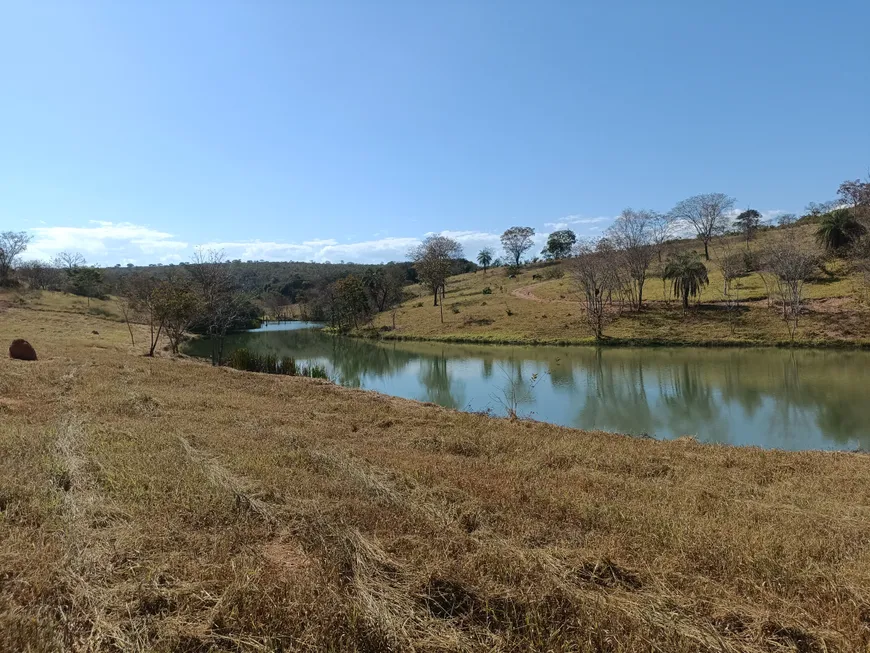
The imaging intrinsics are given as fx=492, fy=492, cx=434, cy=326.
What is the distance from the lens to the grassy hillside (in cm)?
3781

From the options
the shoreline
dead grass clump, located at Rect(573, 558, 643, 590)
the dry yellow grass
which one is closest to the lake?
the shoreline

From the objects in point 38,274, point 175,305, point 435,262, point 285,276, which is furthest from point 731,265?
point 285,276

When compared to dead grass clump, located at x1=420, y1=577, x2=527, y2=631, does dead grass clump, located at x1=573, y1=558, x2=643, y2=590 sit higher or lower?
lower

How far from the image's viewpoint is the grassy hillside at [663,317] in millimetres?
37812

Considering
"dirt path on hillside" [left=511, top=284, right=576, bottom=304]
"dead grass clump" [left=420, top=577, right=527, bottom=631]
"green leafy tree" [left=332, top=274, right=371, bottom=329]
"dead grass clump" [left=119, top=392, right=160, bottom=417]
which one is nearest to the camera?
"dead grass clump" [left=420, top=577, right=527, bottom=631]

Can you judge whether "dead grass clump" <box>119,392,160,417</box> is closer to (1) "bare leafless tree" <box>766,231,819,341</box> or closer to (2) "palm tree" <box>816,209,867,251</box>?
(1) "bare leafless tree" <box>766,231,819,341</box>

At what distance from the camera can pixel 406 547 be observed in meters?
4.36

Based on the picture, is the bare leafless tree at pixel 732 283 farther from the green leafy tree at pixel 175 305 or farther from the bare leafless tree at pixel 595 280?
the green leafy tree at pixel 175 305

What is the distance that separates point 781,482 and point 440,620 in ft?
23.1

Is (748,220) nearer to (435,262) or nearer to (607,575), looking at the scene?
(435,262)

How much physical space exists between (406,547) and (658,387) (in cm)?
2315

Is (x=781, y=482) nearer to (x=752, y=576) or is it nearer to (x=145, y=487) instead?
(x=752, y=576)

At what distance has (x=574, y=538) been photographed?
4777mm

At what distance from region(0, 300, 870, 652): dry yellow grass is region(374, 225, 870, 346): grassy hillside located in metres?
35.2
